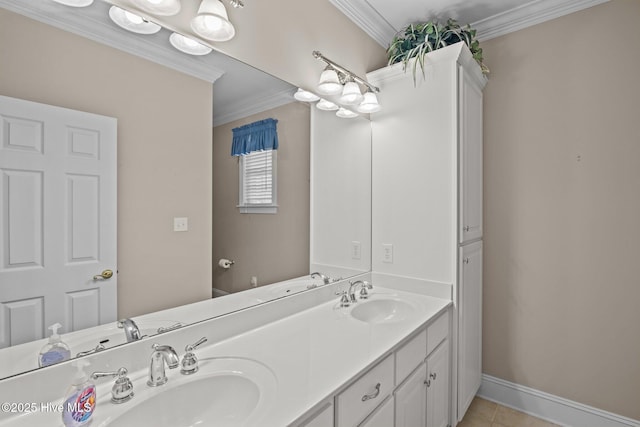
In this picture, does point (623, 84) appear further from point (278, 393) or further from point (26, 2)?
point (26, 2)

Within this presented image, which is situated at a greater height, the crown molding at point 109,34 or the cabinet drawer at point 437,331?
the crown molding at point 109,34

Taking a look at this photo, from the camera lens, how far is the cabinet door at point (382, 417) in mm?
1088

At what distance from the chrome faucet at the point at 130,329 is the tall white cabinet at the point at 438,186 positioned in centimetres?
147

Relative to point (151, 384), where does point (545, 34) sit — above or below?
above

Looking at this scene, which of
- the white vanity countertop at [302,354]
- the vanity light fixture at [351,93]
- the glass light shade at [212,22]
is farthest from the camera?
the vanity light fixture at [351,93]

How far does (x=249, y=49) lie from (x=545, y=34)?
189 centimetres

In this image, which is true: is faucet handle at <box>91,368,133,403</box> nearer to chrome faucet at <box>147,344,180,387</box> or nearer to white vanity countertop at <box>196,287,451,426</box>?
chrome faucet at <box>147,344,180,387</box>

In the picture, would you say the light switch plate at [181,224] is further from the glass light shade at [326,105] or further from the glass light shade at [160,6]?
the glass light shade at [326,105]

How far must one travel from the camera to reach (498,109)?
2176mm

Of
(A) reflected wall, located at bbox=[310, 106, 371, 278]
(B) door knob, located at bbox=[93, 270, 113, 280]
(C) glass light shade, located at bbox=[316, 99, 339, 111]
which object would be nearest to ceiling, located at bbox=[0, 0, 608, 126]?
(C) glass light shade, located at bbox=[316, 99, 339, 111]

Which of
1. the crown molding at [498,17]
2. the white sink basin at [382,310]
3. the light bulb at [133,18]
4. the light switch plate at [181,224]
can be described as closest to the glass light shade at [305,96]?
the crown molding at [498,17]

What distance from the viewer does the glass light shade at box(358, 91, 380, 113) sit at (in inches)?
75.9

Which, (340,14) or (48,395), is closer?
(48,395)

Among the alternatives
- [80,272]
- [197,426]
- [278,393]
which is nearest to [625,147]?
[278,393]
